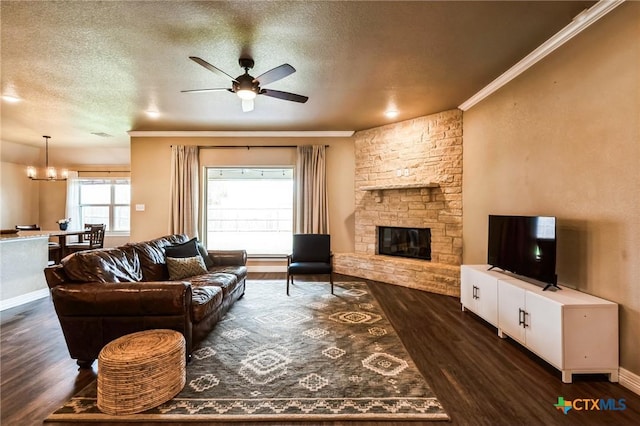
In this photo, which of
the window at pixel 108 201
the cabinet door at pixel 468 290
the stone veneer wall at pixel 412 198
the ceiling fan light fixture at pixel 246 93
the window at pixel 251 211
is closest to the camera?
the ceiling fan light fixture at pixel 246 93

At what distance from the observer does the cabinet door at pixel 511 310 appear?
8.41 ft

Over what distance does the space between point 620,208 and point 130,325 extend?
383 centimetres

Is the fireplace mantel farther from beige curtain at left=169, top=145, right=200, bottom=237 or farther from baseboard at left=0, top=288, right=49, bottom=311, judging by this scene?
baseboard at left=0, top=288, right=49, bottom=311

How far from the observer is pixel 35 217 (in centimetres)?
733

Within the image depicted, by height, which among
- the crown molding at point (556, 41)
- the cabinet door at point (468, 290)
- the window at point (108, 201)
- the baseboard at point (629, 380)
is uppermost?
the crown molding at point (556, 41)

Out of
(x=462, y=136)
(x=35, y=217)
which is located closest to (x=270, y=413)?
(x=462, y=136)

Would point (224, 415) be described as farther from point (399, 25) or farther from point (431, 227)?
point (431, 227)

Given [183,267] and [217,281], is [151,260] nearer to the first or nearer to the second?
[183,267]

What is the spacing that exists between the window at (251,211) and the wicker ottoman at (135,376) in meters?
4.06

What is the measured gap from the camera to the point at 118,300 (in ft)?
7.47

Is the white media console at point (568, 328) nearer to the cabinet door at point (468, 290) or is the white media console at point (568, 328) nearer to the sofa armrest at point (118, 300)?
the cabinet door at point (468, 290)

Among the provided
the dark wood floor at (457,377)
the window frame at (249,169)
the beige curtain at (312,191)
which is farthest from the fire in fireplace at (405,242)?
the window frame at (249,169)

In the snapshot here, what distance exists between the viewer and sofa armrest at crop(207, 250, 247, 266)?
14.0ft

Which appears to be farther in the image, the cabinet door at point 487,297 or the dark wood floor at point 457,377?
the cabinet door at point 487,297
